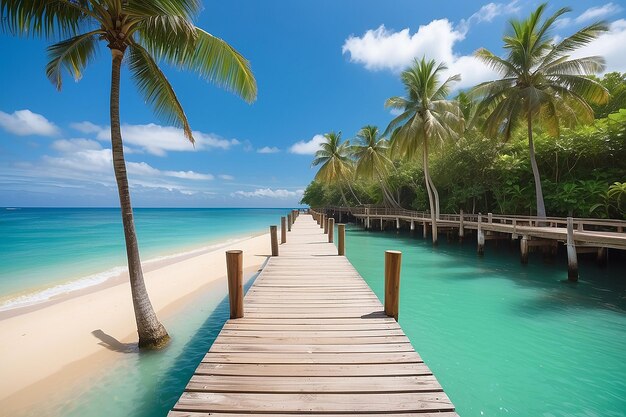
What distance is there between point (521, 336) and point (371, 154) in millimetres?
27122

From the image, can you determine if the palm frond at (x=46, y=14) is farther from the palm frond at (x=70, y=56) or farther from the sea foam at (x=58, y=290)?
the sea foam at (x=58, y=290)

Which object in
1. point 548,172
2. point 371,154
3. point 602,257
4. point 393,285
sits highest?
point 371,154

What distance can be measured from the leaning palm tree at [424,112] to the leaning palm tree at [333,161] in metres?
15.9

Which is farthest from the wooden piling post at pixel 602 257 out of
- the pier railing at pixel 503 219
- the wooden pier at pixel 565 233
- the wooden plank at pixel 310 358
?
the wooden plank at pixel 310 358

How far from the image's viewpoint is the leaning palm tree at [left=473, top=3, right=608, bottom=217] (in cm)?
1397

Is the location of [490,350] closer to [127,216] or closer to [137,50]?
[127,216]

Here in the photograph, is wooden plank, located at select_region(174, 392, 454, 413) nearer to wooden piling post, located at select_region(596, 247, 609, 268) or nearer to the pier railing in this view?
the pier railing

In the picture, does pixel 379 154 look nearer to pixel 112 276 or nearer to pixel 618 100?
pixel 618 100

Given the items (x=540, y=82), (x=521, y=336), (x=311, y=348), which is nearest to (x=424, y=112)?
(x=540, y=82)

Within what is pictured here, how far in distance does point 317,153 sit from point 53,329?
116ft

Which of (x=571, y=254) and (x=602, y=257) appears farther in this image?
(x=602, y=257)

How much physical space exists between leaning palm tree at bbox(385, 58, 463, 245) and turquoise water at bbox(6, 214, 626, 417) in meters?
11.2

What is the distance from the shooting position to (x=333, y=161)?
123 ft

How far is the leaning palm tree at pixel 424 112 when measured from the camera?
1942 centimetres
